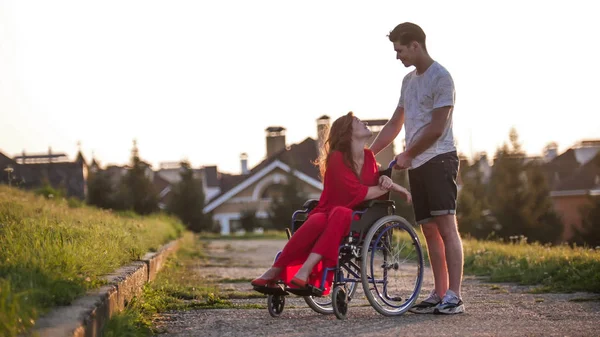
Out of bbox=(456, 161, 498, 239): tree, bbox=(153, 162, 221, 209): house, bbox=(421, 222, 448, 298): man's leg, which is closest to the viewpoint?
bbox=(421, 222, 448, 298): man's leg

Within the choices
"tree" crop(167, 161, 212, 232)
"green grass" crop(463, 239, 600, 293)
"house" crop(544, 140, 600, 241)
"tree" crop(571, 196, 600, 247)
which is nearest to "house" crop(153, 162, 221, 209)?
"house" crop(544, 140, 600, 241)

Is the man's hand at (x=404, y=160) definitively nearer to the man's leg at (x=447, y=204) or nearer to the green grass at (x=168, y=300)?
the man's leg at (x=447, y=204)

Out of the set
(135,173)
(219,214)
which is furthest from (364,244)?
(219,214)

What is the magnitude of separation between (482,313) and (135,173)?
32.1 metres

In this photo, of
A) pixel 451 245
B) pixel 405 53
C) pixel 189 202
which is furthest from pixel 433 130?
pixel 189 202

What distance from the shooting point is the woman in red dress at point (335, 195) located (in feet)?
18.2

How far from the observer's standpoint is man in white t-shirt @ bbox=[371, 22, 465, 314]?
233 inches

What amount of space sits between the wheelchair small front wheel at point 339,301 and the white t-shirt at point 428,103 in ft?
3.54

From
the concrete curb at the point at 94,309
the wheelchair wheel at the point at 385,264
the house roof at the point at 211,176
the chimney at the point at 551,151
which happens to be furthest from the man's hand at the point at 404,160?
the chimney at the point at 551,151

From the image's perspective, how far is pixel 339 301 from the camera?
18.2ft

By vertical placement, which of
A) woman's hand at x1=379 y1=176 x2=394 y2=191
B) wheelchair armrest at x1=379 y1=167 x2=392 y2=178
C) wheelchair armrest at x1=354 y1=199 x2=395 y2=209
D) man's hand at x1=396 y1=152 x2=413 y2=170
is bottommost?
wheelchair armrest at x1=354 y1=199 x2=395 y2=209

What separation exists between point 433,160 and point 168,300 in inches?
89.4

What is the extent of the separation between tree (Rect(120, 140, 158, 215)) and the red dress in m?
30.4

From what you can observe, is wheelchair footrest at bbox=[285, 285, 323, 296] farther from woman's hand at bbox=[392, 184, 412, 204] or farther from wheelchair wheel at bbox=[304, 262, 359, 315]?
woman's hand at bbox=[392, 184, 412, 204]
